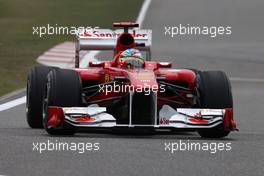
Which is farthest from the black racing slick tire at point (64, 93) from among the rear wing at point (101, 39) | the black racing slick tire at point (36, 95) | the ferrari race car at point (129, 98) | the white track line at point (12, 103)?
the white track line at point (12, 103)

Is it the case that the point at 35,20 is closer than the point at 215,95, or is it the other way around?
the point at 215,95

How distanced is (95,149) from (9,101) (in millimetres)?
8449

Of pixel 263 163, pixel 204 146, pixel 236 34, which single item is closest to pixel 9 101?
pixel 204 146

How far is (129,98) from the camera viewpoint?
13305mm

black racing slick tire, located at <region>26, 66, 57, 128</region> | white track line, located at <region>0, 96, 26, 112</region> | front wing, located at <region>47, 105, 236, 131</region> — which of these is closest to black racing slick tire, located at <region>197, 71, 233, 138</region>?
front wing, located at <region>47, 105, 236, 131</region>

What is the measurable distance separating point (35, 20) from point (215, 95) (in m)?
24.5

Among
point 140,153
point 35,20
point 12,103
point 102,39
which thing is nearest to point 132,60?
point 102,39

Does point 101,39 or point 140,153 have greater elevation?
point 101,39

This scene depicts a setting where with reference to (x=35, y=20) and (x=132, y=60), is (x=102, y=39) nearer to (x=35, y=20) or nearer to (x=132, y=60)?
(x=132, y=60)

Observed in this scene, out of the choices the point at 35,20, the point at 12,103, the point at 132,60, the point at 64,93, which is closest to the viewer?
the point at 64,93

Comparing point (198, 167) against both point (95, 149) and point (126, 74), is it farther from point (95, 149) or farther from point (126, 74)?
point (126, 74)

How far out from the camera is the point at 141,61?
14508mm

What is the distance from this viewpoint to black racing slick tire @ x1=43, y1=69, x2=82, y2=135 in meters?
13.2

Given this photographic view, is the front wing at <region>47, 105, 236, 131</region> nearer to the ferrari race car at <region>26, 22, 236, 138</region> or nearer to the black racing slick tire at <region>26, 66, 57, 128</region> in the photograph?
the ferrari race car at <region>26, 22, 236, 138</region>
